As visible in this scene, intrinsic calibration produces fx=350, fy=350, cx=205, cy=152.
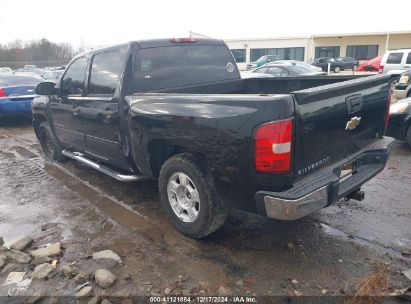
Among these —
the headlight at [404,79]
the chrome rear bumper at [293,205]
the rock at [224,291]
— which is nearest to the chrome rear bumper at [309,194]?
the chrome rear bumper at [293,205]

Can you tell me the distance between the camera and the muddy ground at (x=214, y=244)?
9.53 ft

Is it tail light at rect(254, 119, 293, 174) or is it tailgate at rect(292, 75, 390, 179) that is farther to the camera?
tailgate at rect(292, 75, 390, 179)

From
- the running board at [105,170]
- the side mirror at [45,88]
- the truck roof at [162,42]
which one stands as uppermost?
the truck roof at [162,42]

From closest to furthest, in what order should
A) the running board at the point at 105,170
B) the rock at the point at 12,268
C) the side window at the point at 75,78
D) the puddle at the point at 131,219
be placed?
the rock at the point at 12,268 → the puddle at the point at 131,219 → the running board at the point at 105,170 → the side window at the point at 75,78

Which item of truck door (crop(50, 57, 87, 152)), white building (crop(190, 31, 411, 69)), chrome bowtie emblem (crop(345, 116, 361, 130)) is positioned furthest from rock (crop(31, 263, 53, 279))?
white building (crop(190, 31, 411, 69))

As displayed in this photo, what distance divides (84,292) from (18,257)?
1020 millimetres

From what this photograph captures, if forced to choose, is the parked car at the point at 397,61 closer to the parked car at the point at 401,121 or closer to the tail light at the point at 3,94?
the parked car at the point at 401,121

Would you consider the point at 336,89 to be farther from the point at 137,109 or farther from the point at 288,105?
the point at 137,109

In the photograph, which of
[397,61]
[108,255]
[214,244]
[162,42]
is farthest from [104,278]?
[397,61]

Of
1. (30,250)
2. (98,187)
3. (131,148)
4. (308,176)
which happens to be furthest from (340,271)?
(98,187)

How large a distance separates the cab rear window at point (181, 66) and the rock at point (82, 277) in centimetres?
204

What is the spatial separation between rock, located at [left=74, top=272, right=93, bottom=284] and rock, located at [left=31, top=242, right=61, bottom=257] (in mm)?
533

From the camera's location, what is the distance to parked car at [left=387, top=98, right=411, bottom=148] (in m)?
6.25

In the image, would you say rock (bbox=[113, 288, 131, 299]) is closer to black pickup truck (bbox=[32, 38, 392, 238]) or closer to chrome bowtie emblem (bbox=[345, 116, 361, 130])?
black pickup truck (bbox=[32, 38, 392, 238])
